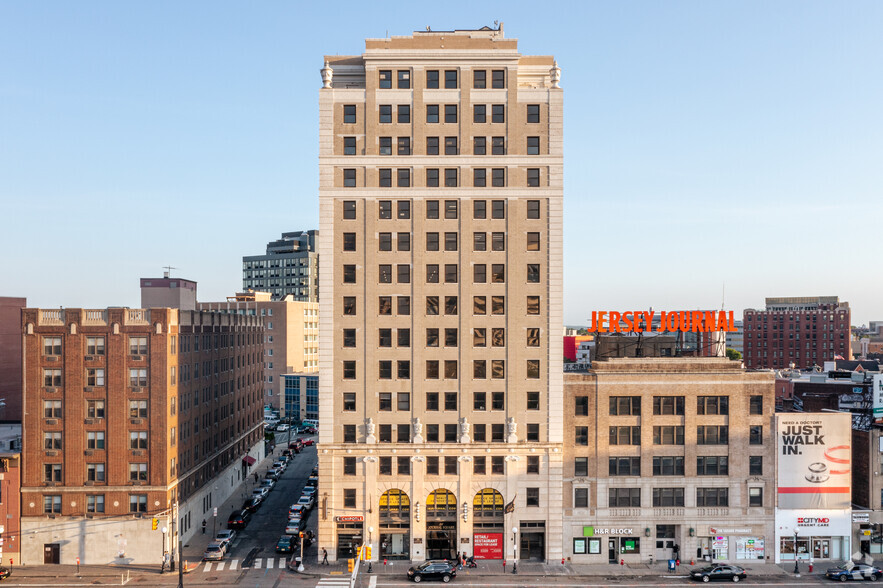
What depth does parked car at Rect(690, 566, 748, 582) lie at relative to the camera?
60812 millimetres

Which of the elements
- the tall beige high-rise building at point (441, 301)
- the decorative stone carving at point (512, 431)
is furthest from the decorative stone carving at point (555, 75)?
the decorative stone carving at point (512, 431)

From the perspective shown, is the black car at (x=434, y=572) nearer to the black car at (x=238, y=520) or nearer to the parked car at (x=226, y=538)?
the parked car at (x=226, y=538)

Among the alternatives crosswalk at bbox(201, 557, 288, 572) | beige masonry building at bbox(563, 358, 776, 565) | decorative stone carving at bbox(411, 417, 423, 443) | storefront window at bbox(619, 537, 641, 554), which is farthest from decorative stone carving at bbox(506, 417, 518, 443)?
crosswalk at bbox(201, 557, 288, 572)

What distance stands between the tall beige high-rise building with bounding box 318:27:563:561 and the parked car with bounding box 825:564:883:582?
25.5 meters

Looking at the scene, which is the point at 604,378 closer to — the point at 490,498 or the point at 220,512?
the point at 490,498

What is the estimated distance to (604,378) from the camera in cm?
6631

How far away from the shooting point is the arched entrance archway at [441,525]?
65688 mm

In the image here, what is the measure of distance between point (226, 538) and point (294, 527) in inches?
282

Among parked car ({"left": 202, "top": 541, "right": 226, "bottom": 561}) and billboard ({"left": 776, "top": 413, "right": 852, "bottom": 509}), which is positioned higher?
billboard ({"left": 776, "top": 413, "right": 852, "bottom": 509})


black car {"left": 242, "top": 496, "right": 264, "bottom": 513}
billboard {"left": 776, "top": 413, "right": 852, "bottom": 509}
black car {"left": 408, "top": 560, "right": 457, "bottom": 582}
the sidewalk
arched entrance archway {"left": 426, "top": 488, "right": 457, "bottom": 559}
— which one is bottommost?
black car {"left": 242, "top": 496, "right": 264, "bottom": 513}

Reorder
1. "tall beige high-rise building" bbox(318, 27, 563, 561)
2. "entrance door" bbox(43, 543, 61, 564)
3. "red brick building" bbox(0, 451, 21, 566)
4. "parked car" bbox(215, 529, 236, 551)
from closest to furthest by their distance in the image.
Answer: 1. "red brick building" bbox(0, 451, 21, 566)
2. "entrance door" bbox(43, 543, 61, 564)
3. "tall beige high-rise building" bbox(318, 27, 563, 561)
4. "parked car" bbox(215, 529, 236, 551)

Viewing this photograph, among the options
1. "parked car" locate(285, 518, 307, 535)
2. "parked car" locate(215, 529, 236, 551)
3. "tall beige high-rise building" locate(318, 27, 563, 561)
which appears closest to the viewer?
"tall beige high-rise building" locate(318, 27, 563, 561)

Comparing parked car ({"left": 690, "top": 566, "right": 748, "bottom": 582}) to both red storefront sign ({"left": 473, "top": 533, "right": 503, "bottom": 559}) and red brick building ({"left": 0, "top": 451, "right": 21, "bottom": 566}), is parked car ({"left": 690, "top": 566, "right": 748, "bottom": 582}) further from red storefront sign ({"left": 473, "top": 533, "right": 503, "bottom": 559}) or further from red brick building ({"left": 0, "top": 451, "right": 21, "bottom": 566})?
red brick building ({"left": 0, "top": 451, "right": 21, "bottom": 566})

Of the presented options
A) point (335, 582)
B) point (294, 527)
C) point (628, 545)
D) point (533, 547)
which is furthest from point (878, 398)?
point (294, 527)
